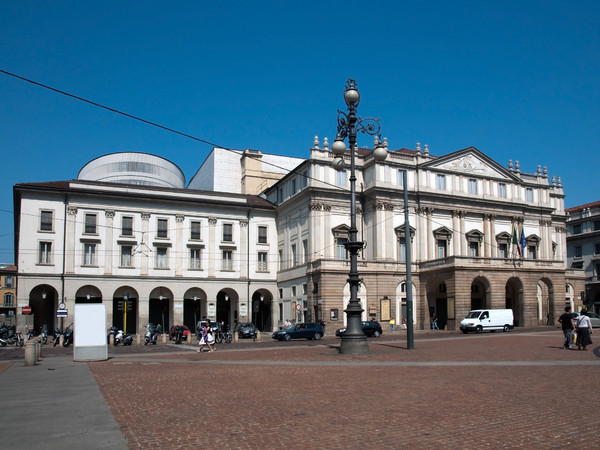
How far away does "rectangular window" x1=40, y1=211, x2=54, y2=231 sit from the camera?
52.7 metres

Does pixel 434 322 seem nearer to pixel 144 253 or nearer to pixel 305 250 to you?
pixel 305 250

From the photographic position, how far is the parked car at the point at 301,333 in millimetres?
42094

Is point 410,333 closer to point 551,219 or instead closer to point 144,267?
point 144,267

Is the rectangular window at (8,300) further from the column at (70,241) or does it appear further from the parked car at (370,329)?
the parked car at (370,329)

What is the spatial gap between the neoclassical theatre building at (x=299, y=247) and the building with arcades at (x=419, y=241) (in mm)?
140

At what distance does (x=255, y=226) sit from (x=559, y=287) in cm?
3179

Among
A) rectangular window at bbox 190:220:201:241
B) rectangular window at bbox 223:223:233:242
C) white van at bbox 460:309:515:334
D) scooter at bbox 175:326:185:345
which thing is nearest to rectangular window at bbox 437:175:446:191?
white van at bbox 460:309:515:334

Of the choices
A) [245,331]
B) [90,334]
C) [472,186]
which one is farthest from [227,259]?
[90,334]

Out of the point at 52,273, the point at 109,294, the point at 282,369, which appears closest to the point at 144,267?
the point at 109,294

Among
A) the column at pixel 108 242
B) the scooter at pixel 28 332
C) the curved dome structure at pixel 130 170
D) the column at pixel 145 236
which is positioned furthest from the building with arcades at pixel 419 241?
the scooter at pixel 28 332

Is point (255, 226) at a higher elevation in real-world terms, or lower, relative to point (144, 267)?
higher

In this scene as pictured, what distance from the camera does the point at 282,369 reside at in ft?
58.3

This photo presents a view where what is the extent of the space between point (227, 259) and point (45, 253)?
57.4ft

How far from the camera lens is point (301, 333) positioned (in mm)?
42438
